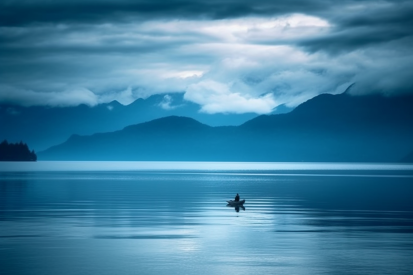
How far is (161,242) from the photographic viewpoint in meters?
48.5

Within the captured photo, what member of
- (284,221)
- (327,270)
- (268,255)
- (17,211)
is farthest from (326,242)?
(17,211)

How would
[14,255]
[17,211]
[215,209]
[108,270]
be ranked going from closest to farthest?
[108,270], [14,255], [17,211], [215,209]

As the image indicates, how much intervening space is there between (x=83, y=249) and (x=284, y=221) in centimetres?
2434

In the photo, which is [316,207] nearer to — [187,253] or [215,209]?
[215,209]

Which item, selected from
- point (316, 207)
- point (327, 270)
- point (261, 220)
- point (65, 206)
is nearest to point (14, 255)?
point (327, 270)

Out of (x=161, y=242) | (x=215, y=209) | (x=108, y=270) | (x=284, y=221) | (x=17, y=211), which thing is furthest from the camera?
(x=215, y=209)

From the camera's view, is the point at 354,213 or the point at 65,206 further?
the point at 65,206

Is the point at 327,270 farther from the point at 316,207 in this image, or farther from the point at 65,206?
the point at 65,206

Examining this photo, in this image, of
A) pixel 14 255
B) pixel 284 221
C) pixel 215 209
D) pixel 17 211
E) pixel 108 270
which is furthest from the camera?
pixel 215 209

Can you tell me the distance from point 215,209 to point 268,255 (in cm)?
3663

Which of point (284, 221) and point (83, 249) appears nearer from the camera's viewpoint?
point (83, 249)

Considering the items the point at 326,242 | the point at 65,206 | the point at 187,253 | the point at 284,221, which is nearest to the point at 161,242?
the point at 187,253

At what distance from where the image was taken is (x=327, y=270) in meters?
38.4

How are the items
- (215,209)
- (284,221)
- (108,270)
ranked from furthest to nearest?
(215,209), (284,221), (108,270)
